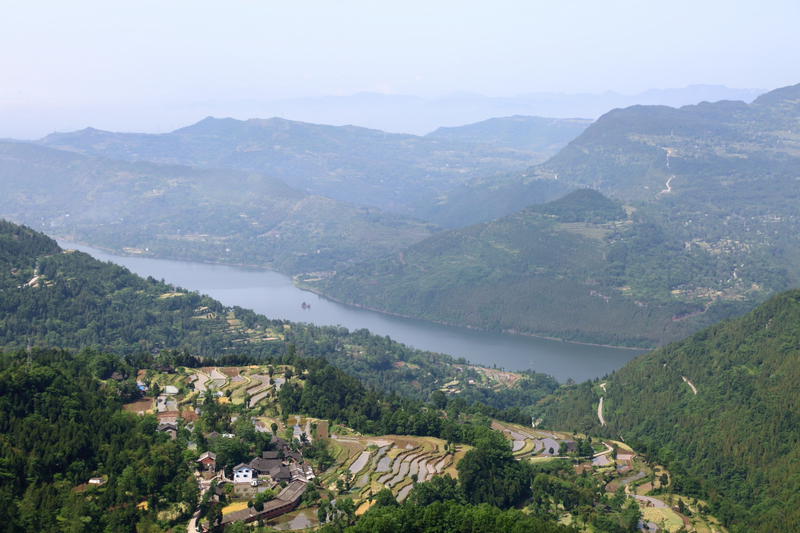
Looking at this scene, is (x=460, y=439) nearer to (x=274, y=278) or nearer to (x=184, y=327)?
(x=184, y=327)

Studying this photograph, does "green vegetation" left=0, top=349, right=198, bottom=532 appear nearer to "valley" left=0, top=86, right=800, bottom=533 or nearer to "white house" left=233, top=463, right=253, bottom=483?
"valley" left=0, top=86, right=800, bottom=533

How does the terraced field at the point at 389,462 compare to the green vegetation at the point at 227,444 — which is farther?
the terraced field at the point at 389,462

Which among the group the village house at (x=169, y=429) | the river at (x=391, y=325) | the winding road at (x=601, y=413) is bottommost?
the river at (x=391, y=325)

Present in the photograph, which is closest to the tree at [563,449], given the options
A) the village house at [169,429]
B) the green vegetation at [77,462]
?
the green vegetation at [77,462]

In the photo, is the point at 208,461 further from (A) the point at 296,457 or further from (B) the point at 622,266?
(B) the point at 622,266

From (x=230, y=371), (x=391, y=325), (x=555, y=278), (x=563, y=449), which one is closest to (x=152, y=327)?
(x=230, y=371)

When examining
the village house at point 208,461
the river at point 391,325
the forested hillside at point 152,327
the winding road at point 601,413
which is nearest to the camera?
the village house at point 208,461

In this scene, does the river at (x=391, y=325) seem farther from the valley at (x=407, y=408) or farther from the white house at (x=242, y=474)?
the white house at (x=242, y=474)
